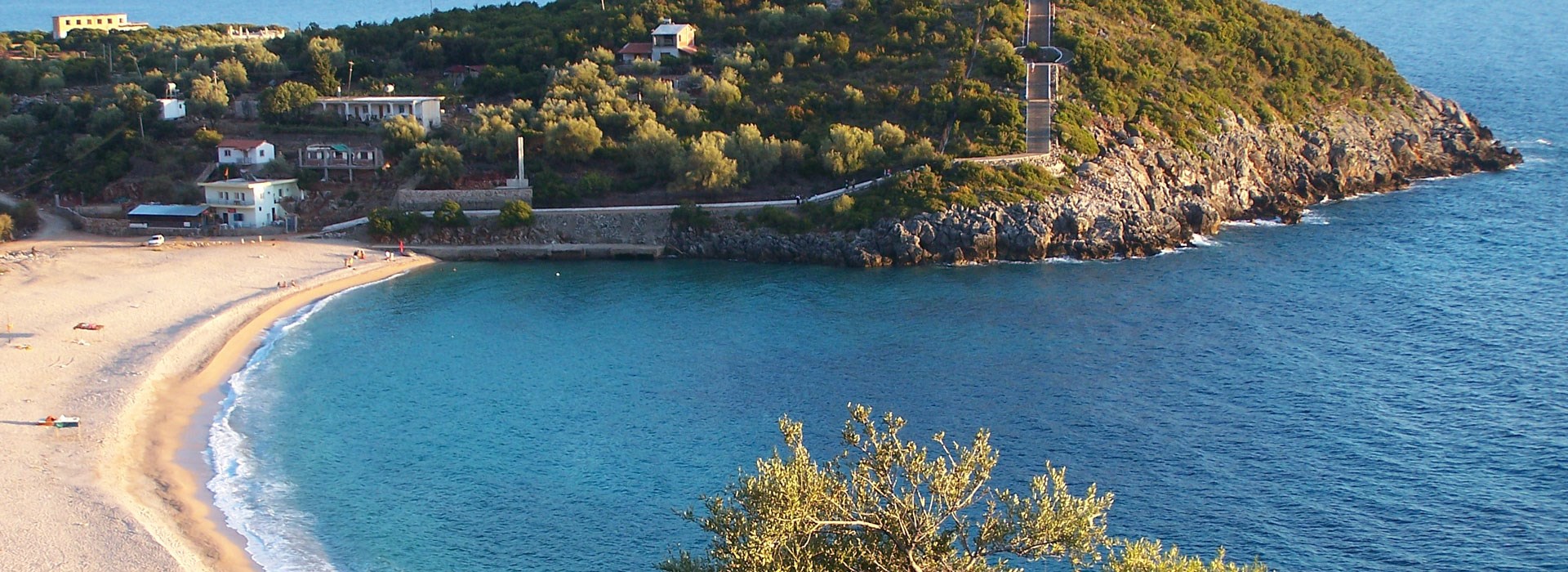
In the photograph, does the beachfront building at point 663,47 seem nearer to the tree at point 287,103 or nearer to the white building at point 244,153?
the tree at point 287,103

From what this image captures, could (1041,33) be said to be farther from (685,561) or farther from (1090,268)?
(685,561)

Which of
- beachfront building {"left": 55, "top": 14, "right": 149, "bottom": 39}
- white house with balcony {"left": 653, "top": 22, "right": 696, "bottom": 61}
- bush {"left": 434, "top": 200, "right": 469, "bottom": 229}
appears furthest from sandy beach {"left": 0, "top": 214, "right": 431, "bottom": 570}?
beachfront building {"left": 55, "top": 14, "right": 149, "bottom": 39}

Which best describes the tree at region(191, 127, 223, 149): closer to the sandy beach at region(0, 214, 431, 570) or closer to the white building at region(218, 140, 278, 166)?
the white building at region(218, 140, 278, 166)

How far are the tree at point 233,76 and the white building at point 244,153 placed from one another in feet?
42.5

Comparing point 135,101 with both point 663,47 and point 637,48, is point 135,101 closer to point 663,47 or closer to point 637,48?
point 637,48

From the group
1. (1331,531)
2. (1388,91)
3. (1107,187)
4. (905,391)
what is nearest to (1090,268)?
(1107,187)

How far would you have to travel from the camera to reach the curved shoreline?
33.0m

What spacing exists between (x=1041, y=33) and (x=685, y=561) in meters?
61.9

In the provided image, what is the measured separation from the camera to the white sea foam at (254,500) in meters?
32.6

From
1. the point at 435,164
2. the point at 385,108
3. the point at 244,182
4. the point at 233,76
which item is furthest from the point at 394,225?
the point at 233,76

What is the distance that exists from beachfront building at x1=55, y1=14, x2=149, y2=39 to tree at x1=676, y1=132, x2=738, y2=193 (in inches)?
2682

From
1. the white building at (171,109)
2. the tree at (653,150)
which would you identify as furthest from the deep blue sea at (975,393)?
the white building at (171,109)

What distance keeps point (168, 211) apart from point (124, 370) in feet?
85.8

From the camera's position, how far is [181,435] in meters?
40.9
